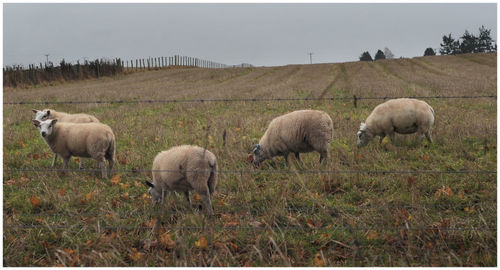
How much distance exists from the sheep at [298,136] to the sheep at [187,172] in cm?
216

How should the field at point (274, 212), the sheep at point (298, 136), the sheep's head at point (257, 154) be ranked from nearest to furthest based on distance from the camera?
the field at point (274, 212) < the sheep at point (298, 136) < the sheep's head at point (257, 154)

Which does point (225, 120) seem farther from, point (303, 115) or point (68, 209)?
point (68, 209)

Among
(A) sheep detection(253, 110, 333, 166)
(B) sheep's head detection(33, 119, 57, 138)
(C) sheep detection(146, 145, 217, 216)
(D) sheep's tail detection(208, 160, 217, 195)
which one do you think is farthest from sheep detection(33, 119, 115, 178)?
(A) sheep detection(253, 110, 333, 166)

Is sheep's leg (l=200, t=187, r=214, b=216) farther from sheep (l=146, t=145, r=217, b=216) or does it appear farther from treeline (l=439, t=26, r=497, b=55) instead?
treeline (l=439, t=26, r=497, b=55)

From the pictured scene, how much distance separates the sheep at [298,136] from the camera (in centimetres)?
626

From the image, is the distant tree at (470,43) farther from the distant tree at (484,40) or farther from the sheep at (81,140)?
the sheep at (81,140)

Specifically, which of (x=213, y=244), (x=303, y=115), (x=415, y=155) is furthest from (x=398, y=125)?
(x=213, y=244)

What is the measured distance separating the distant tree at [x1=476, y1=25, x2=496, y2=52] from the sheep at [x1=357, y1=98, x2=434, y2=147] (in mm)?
92994

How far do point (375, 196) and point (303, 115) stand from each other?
2055mm

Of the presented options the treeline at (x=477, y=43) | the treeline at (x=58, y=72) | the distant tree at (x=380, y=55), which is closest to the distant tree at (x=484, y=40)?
the treeline at (x=477, y=43)

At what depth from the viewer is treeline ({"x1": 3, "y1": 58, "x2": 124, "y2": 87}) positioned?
30.9m

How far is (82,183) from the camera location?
5500mm

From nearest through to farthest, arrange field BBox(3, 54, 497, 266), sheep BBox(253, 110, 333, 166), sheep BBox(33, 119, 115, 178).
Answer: field BBox(3, 54, 497, 266) → sheep BBox(33, 119, 115, 178) → sheep BBox(253, 110, 333, 166)

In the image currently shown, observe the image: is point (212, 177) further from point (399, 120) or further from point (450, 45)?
point (450, 45)
